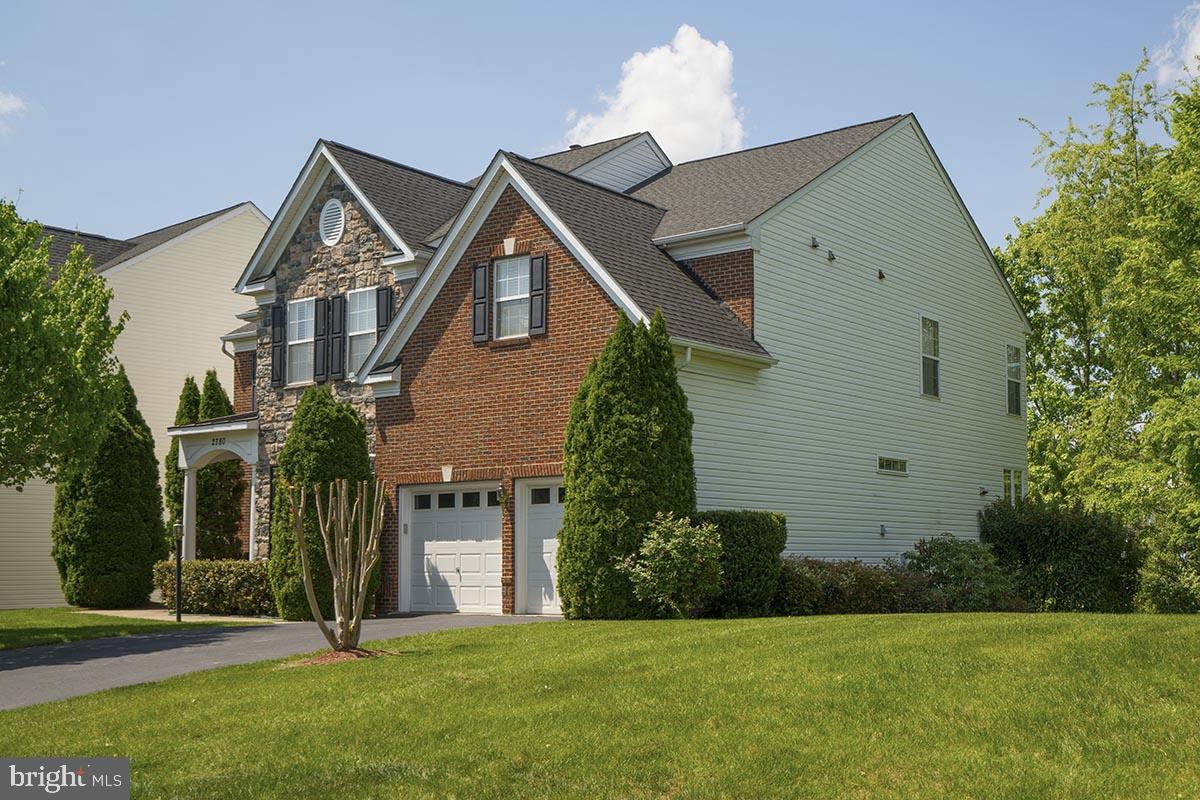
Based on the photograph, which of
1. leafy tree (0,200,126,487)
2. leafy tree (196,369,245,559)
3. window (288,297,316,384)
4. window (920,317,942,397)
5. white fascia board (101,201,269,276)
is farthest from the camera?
white fascia board (101,201,269,276)

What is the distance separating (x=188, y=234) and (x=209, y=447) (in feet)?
34.9

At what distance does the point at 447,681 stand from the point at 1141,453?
23.4 m

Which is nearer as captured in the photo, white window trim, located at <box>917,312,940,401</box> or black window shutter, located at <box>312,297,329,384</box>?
black window shutter, located at <box>312,297,329,384</box>

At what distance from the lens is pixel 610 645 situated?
45.5ft

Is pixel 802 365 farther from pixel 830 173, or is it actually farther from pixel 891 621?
pixel 891 621

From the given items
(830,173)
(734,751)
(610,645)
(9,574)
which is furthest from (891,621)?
(9,574)

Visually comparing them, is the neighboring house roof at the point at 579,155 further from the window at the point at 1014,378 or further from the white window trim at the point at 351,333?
the window at the point at 1014,378

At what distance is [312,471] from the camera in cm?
2173

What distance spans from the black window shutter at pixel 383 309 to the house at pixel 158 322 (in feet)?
38.9

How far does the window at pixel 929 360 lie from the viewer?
88.2ft

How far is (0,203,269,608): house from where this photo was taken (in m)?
31.3

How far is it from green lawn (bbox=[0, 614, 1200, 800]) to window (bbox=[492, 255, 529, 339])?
29.6ft

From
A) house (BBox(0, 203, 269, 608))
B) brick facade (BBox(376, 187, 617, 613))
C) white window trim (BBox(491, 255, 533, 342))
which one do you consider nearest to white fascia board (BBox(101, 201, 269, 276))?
house (BBox(0, 203, 269, 608))

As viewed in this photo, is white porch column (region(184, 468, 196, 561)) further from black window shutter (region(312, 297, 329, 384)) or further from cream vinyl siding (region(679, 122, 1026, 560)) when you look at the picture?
cream vinyl siding (region(679, 122, 1026, 560))
